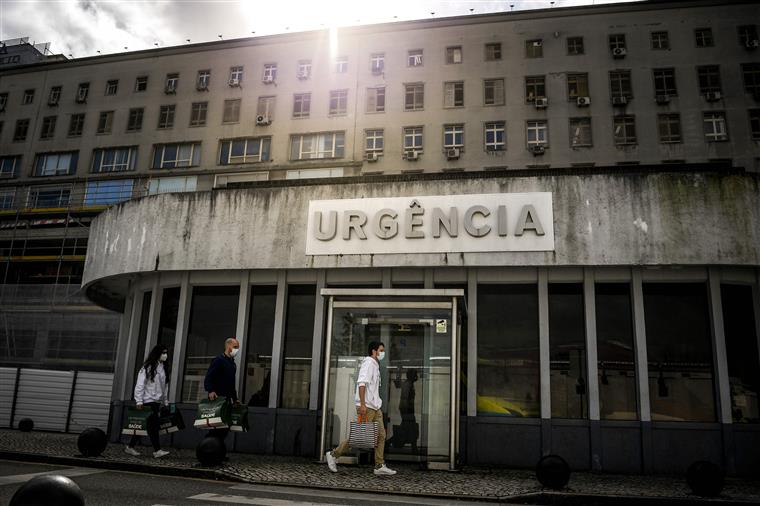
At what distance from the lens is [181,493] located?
7707mm

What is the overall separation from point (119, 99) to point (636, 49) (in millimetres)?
34356

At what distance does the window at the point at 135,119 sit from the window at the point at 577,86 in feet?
92.8

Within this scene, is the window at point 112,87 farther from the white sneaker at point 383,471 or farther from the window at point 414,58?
the white sneaker at point 383,471

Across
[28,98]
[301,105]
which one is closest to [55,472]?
[301,105]

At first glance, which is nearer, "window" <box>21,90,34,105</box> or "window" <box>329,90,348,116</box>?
"window" <box>329,90,348,116</box>

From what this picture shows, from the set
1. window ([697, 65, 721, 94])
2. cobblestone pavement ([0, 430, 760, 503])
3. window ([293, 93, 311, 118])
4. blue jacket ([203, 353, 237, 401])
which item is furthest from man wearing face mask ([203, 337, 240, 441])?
window ([697, 65, 721, 94])

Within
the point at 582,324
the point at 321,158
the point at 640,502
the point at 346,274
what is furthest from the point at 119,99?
the point at 640,502

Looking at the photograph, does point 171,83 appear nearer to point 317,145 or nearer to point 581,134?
point 317,145

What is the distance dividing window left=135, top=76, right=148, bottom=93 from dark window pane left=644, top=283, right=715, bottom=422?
4007cm

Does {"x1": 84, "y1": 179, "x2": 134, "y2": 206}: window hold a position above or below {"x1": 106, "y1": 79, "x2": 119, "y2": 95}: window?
below

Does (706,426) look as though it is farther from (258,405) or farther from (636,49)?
(636,49)

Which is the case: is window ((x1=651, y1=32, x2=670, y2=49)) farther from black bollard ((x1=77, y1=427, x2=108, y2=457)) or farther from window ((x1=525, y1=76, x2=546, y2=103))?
black bollard ((x1=77, y1=427, x2=108, y2=457))

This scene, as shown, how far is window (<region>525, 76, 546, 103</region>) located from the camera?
121ft

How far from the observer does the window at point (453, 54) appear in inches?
1510
